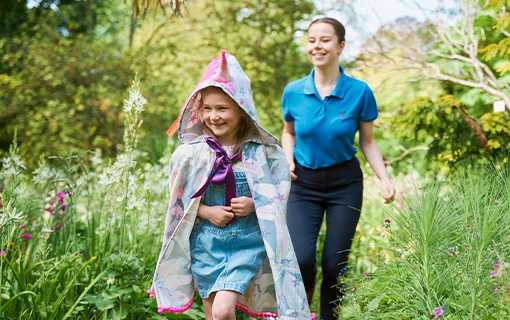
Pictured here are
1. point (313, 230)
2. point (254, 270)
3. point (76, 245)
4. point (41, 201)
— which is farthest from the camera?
point (41, 201)

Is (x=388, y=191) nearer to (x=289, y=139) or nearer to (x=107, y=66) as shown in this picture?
(x=289, y=139)

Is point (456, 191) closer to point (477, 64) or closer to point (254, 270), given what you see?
point (254, 270)

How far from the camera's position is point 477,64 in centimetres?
594

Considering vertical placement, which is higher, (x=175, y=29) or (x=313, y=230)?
(x=175, y=29)

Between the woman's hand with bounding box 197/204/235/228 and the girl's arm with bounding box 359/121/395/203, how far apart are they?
1232 millimetres

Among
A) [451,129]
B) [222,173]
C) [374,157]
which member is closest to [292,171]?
[374,157]

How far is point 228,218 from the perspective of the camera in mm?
2797

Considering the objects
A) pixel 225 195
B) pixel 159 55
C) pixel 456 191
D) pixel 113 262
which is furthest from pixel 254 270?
pixel 159 55

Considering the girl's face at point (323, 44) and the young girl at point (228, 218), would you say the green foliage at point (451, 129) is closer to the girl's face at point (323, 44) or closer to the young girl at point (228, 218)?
the girl's face at point (323, 44)

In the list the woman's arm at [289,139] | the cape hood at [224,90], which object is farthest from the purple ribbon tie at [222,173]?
the woman's arm at [289,139]

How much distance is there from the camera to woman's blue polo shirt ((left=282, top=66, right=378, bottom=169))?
3613mm

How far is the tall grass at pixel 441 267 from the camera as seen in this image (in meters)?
2.26

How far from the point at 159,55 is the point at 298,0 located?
301cm

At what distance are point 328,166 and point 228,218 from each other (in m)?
1.03
